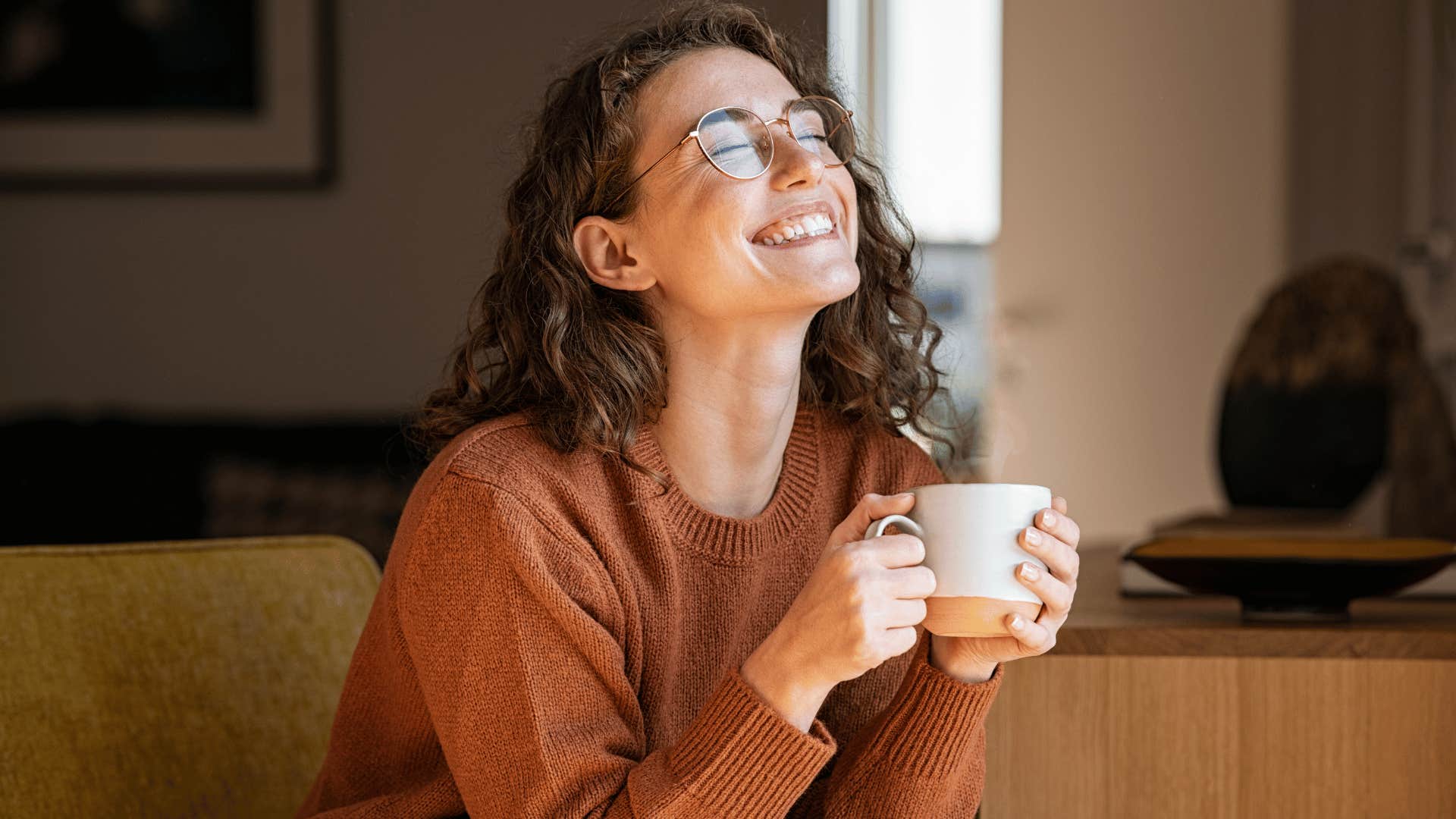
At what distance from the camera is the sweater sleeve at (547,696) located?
937 millimetres

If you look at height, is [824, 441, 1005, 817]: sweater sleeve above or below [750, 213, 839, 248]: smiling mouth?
below

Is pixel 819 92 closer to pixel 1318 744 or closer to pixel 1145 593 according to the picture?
pixel 1145 593

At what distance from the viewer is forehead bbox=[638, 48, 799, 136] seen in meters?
1.17

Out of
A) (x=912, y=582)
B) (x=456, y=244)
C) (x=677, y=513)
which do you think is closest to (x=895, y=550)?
(x=912, y=582)

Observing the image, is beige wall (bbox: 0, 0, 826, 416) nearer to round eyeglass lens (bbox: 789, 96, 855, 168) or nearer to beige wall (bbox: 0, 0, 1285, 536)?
beige wall (bbox: 0, 0, 1285, 536)

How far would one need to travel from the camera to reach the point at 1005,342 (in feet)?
15.8

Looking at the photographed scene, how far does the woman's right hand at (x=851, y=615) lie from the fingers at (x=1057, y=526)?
0.25ft

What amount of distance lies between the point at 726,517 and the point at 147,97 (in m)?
2.23

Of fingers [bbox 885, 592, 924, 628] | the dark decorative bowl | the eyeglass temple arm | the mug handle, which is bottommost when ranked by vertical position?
the dark decorative bowl

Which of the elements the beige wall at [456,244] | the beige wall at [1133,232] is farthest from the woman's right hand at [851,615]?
the beige wall at [1133,232]

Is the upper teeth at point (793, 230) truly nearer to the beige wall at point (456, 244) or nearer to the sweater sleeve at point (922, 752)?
the sweater sleeve at point (922, 752)

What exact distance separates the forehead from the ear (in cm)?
9

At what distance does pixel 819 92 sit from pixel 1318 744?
70 cm

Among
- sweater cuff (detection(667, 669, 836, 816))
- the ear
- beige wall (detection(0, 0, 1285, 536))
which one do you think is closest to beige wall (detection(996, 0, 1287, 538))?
beige wall (detection(0, 0, 1285, 536))
